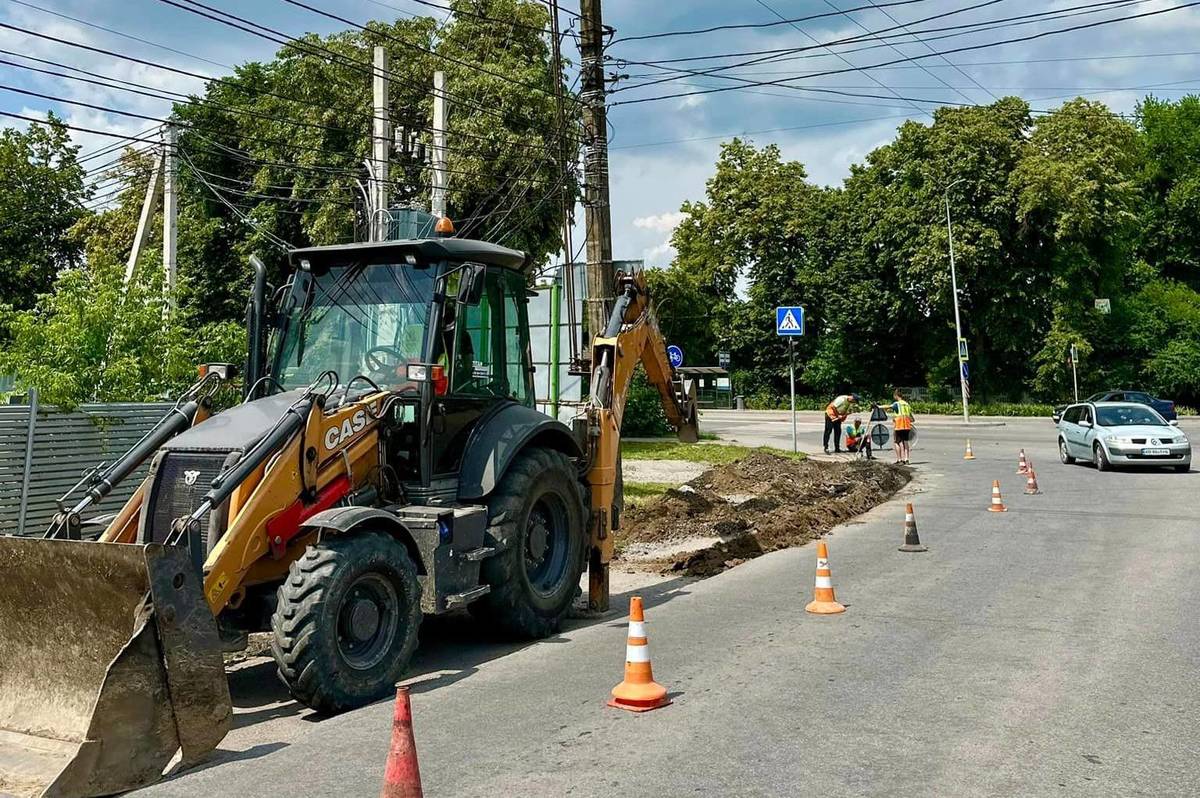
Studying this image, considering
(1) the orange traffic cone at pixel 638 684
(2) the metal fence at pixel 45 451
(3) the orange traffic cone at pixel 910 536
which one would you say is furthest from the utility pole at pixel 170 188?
(1) the orange traffic cone at pixel 638 684

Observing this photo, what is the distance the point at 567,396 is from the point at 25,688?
10.0 m

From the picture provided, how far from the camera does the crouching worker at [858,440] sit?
87.6ft

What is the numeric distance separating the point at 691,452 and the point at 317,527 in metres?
20.7

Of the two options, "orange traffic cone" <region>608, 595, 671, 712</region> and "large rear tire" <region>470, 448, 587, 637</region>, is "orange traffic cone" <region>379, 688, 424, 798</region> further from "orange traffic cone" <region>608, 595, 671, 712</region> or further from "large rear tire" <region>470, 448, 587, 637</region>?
"large rear tire" <region>470, 448, 587, 637</region>

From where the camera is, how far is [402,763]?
179 inches

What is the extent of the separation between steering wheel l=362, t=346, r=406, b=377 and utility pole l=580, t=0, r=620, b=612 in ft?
19.1

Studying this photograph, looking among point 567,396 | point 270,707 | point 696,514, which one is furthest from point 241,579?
point 696,514

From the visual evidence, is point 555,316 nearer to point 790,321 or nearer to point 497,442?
point 497,442

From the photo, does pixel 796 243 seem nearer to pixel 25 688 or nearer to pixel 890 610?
pixel 890 610

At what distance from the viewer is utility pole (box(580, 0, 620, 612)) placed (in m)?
14.1

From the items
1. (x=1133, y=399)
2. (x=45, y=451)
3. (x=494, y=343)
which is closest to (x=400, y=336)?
(x=494, y=343)

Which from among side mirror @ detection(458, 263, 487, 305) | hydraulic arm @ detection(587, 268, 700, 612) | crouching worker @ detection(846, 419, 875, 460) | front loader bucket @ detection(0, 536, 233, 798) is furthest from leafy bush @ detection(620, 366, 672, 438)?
front loader bucket @ detection(0, 536, 233, 798)

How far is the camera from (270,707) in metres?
6.75

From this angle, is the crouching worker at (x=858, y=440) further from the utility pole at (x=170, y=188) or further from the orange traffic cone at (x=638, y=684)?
the orange traffic cone at (x=638, y=684)
